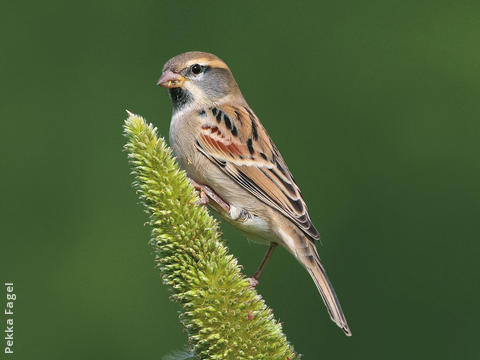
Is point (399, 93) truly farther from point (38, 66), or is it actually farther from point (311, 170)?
point (38, 66)

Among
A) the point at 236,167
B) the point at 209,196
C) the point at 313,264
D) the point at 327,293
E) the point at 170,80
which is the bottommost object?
the point at 327,293

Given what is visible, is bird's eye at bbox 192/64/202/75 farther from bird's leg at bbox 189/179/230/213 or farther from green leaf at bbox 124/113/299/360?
green leaf at bbox 124/113/299/360

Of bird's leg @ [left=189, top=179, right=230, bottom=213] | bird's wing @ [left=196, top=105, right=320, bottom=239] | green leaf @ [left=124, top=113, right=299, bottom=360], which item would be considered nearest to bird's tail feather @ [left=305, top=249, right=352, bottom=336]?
bird's wing @ [left=196, top=105, right=320, bottom=239]

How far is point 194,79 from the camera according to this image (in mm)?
3924

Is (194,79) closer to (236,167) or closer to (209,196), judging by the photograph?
(236,167)

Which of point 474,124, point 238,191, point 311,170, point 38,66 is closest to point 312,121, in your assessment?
point 311,170

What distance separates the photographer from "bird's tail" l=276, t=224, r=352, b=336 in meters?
3.16

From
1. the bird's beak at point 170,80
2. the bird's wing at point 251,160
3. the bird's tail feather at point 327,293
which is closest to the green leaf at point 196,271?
the bird's tail feather at point 327,293

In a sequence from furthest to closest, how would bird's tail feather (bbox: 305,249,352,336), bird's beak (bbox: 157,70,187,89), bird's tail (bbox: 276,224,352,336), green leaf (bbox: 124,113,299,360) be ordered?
1. bird's beak (bbox: 157,70,187,89)
2. bird's tail (bbox: 276,224,352,336)
3. bird's tail feather (bbox: 305,249,352,336)
4. green leaf (bbox: 124,113,299,360)

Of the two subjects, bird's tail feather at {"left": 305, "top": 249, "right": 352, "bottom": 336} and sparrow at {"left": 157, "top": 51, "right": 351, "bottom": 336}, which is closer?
bird's tail feather at {"left": 305, "top": 249, "right": 352, "bottom": 336}

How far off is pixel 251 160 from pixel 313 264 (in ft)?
1.95

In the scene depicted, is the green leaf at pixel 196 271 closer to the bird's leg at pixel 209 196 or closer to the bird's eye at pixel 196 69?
the bird's leg at pixel 209 196

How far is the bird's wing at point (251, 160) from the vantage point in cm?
354

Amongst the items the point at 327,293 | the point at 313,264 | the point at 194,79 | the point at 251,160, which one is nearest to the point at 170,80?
the point at 194,79
